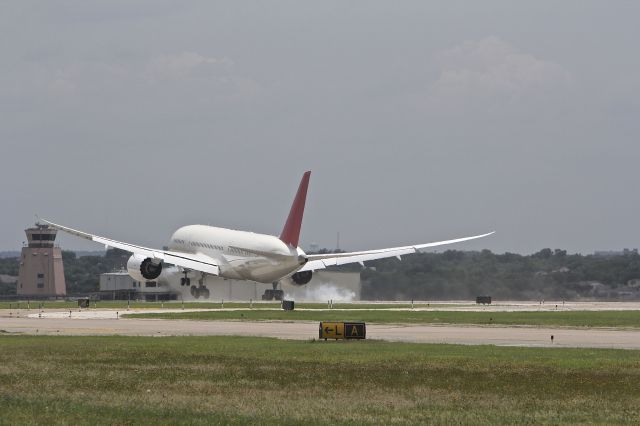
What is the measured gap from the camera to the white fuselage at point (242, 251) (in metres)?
112

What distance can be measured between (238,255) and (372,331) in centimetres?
5230

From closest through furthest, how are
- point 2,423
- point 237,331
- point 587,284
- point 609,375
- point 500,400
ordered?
point 2,423
point 500,400
point 609,375
point 237,331
point 587,284

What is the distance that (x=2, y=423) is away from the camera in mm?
27797

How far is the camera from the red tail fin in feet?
362

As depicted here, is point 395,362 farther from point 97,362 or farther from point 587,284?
point 587,284

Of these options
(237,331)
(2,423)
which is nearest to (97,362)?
(2,423)

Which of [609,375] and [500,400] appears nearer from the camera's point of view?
[500,400]

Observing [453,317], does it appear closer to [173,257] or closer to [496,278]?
[173,257]

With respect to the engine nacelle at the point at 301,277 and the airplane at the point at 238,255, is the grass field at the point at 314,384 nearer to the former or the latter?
the airplane at the point at 238,255

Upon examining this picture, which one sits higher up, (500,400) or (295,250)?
(295,250)

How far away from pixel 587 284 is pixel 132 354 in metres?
125

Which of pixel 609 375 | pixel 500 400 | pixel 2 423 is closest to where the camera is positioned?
pixel 2 423

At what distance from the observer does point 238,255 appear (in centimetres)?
11975

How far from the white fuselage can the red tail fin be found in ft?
3.86
